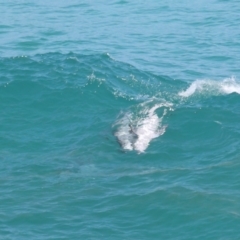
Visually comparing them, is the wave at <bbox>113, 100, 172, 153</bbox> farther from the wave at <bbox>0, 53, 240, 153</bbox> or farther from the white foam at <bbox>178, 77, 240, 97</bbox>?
the white foam at <bbox>178, 77, 240, 97</bbox>

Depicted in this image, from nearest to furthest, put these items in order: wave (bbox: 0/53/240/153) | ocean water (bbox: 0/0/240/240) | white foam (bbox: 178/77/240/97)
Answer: ocean water (bbox: 0/0/240/240) → wave (bbox: 0/53/240/153) → white foam (bbox: 178/77/240/97)

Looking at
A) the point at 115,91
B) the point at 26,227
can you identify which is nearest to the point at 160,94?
the point at 115,91

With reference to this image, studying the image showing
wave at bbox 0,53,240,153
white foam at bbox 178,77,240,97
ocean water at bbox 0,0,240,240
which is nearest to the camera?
ocean water at bbox 0,0,240,240

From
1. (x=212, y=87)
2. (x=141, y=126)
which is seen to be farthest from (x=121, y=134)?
(x=212, y=87)

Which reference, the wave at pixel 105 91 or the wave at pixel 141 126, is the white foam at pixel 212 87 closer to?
the wave at pixel 105 91

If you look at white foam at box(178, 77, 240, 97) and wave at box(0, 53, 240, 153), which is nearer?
wave at box(0, 53, 240, 153)

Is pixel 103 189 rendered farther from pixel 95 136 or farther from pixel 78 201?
pixel 95 136

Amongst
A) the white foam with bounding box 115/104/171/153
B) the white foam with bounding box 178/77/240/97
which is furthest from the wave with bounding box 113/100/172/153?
the white foam with bounding box 178/77/240/97

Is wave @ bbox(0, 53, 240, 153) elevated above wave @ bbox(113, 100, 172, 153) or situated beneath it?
elevated above

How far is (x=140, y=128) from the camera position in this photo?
29.5 m

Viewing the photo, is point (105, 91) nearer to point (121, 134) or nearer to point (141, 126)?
point (141, 126)

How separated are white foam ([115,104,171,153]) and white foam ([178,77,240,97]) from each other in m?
A: 2.73

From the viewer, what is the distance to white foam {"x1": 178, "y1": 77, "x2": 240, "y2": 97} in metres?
33.8

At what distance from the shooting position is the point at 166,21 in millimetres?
52531
